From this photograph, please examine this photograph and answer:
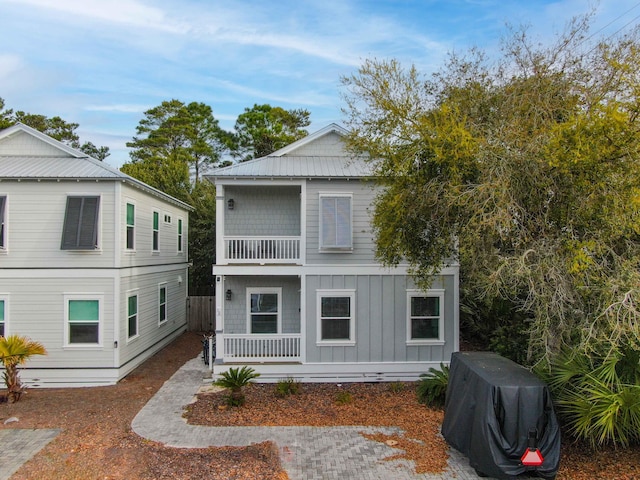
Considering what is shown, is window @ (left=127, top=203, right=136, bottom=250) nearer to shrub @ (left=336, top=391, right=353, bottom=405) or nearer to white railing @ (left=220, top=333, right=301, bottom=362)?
white railing @ (left=220, top=333, right=301, bottom=362)

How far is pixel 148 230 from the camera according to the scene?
47.0 feet

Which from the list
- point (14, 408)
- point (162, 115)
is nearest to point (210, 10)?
point (14, 408)

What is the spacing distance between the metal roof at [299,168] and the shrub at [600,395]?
6550 millimetres

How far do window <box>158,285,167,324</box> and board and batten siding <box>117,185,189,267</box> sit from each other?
1008 mm

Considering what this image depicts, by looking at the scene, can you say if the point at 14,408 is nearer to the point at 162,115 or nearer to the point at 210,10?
the point at 210,10

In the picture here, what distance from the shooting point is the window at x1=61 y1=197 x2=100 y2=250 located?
11531 millimetres

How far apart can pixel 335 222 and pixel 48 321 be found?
8.33 m

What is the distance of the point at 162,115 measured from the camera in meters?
34.9

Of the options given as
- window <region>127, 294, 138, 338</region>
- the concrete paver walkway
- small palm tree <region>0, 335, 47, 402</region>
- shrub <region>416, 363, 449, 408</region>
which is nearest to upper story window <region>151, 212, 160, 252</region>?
window <region>127, 294, 138, 338</region>

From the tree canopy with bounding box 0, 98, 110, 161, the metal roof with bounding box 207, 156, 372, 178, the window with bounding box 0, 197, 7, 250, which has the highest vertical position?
the tree canopy with bounding box 0, 98, 110, 161

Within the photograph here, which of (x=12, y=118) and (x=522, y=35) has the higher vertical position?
(x=12, y=118)

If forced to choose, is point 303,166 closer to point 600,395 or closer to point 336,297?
point 336,297

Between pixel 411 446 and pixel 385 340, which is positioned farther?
pixel 385 340

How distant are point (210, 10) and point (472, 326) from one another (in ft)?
43.4
